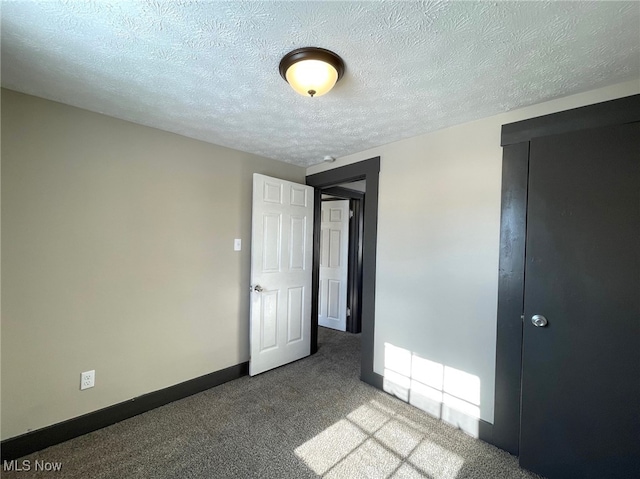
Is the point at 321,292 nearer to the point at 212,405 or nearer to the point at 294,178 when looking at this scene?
the point at 294,178

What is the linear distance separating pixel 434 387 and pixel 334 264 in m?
2.42

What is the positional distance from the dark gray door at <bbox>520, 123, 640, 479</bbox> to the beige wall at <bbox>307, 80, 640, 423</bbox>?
0.75 feet

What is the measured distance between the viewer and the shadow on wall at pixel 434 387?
196 cm

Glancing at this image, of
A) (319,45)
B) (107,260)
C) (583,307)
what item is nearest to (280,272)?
(107,260)

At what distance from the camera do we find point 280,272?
2.93 meters

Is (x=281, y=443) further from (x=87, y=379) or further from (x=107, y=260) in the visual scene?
(x=107, y=260)

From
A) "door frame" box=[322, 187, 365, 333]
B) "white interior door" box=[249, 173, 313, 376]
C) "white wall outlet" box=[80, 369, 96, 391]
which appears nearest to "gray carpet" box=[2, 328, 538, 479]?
"white wall outlet" box=[80, 369, 96, 391]

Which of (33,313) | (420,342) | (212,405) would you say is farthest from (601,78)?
(33,313)

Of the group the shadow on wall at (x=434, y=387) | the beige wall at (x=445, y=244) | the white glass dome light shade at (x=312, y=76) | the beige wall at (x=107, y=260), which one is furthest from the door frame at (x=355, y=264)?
the white glass dome light shade at (x=312, y=76)

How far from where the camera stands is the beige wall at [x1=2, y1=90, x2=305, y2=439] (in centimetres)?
168

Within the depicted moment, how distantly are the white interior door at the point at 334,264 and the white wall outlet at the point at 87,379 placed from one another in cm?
302

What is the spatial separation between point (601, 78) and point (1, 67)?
3178mm

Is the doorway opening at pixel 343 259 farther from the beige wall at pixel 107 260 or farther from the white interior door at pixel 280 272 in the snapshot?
the beige wall at pixel 107 260

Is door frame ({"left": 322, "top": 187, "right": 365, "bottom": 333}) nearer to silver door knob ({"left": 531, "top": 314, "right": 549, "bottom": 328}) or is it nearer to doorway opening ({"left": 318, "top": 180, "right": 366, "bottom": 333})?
doorway opening ({"left": 318, "top": 180, "right": 366, "bottom": 333})
